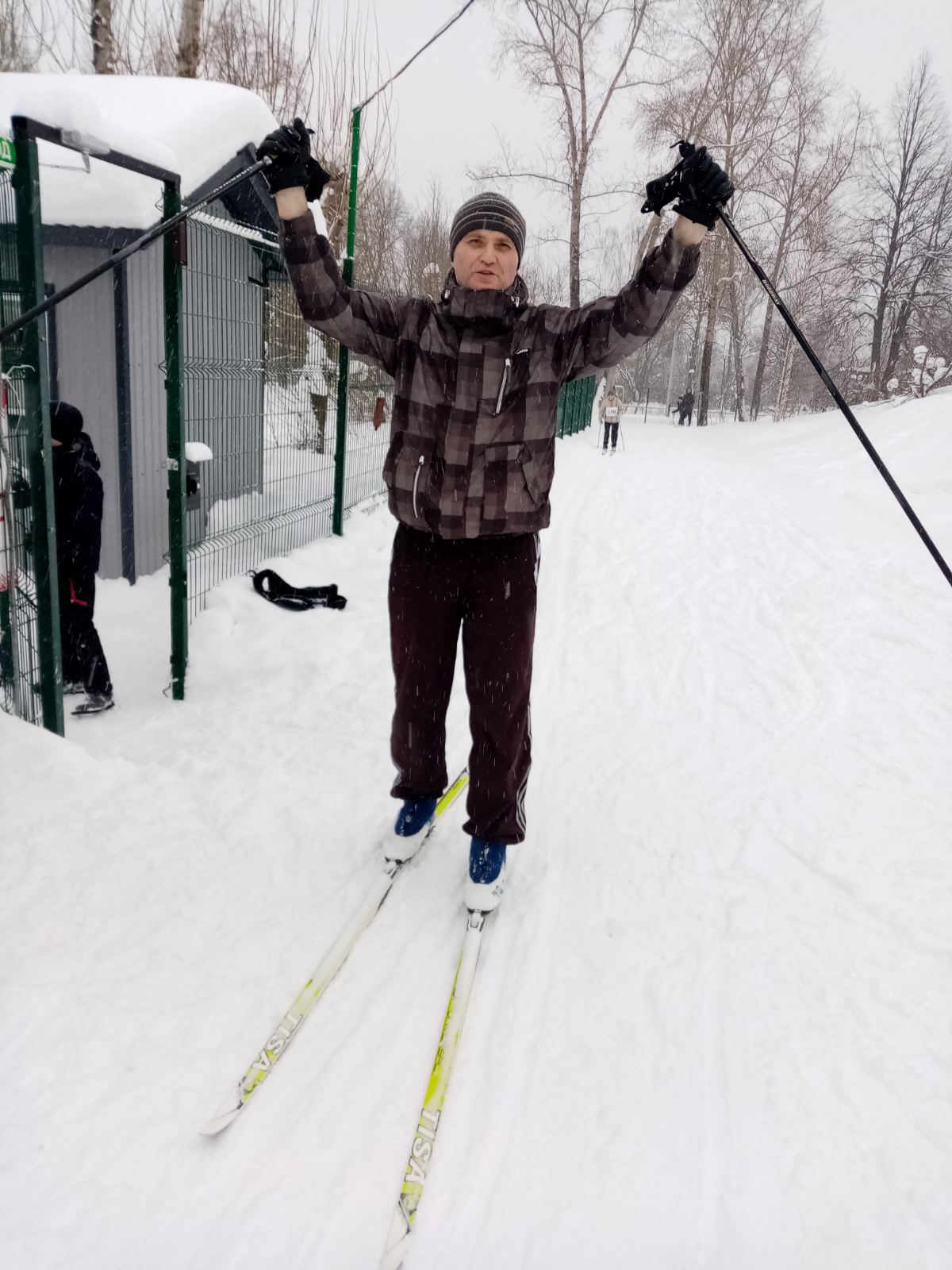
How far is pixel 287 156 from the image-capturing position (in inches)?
81.0

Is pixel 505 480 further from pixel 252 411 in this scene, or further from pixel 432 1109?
pixel 252 411

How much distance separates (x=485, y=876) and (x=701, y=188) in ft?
6.55

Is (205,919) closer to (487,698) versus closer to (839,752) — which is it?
(487,698)

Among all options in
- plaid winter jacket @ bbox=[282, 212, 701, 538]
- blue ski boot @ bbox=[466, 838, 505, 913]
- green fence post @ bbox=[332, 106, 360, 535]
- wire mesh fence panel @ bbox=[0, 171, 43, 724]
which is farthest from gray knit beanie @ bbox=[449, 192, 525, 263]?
green fence post @ bbox=[332, 106, 360, 535]

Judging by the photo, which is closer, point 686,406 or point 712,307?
point 712,307

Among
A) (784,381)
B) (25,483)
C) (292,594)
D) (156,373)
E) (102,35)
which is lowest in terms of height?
(292,594)

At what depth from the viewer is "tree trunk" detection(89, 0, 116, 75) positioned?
10.5 meters

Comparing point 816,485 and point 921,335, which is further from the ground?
point 921,335

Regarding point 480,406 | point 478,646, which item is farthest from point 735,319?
point 478,646

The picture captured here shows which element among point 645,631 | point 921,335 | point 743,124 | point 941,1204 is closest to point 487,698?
point 941,1204

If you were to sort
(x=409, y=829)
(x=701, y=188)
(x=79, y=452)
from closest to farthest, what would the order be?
1. (x=701, y=188)
2. (x=409, y=829)
3. (x=79, y=452)

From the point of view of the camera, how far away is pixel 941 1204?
1.62 metres

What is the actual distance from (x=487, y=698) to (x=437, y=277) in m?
11.9

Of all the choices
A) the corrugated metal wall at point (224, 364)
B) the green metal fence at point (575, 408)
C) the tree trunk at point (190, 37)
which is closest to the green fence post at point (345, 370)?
the corrugated metal wall at point (224, 364)
